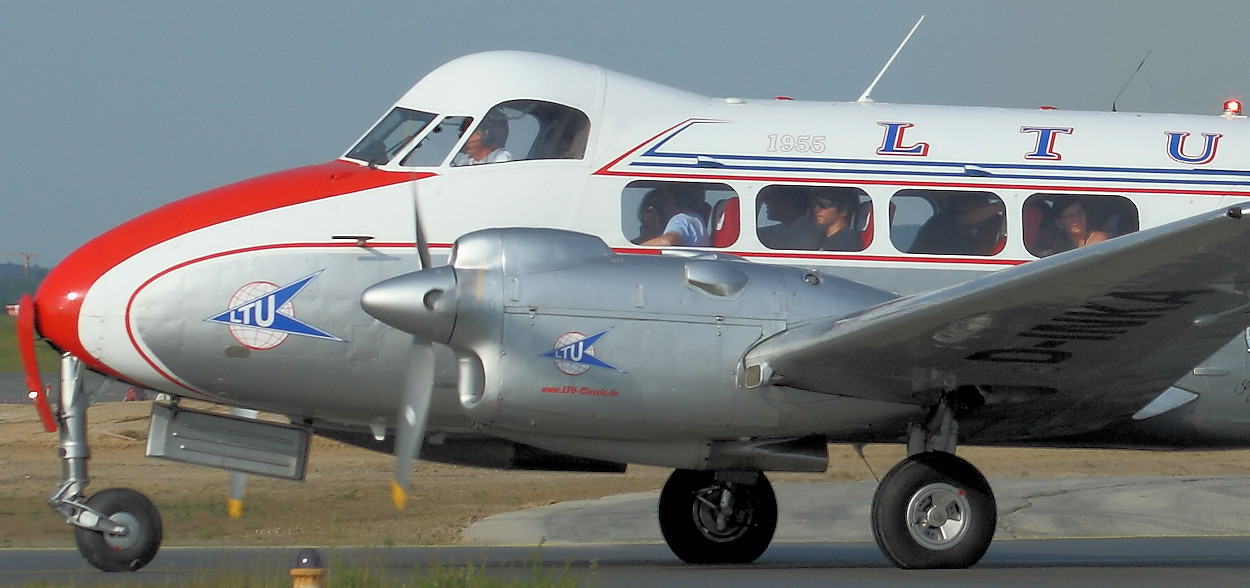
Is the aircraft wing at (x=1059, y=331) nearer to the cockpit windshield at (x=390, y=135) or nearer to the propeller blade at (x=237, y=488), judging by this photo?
the cockpit windshield at (x=390, y=135)

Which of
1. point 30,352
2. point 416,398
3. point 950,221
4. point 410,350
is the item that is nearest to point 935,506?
point 950,221

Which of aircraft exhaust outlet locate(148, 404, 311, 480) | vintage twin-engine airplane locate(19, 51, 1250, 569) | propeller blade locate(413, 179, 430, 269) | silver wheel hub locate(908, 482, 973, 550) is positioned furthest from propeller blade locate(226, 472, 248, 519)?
silver wheel hub locate(908, 482, 973, 550)

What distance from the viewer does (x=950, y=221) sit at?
1033cm

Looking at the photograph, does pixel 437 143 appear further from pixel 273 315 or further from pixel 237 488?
pixel 237 488

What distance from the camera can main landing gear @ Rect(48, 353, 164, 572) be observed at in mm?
9398

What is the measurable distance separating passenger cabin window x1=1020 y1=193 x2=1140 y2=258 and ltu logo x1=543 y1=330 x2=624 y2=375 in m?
3.25

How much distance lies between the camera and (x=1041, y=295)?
8.42 metres

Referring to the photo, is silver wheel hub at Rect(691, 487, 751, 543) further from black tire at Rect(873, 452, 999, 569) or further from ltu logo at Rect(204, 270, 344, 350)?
ltu logo at Rect(204, 270, 344, 350)

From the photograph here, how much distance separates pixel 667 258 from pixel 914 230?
1942 millimetres

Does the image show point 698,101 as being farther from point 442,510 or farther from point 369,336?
point 442,510

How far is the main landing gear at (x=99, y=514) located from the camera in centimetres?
940

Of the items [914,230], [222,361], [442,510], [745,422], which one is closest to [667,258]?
[745,422]

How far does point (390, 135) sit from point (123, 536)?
3193 mm

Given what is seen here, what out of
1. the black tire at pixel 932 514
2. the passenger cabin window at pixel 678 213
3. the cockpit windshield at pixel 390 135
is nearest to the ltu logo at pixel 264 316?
the cockpit windshield at pixel 390 135
